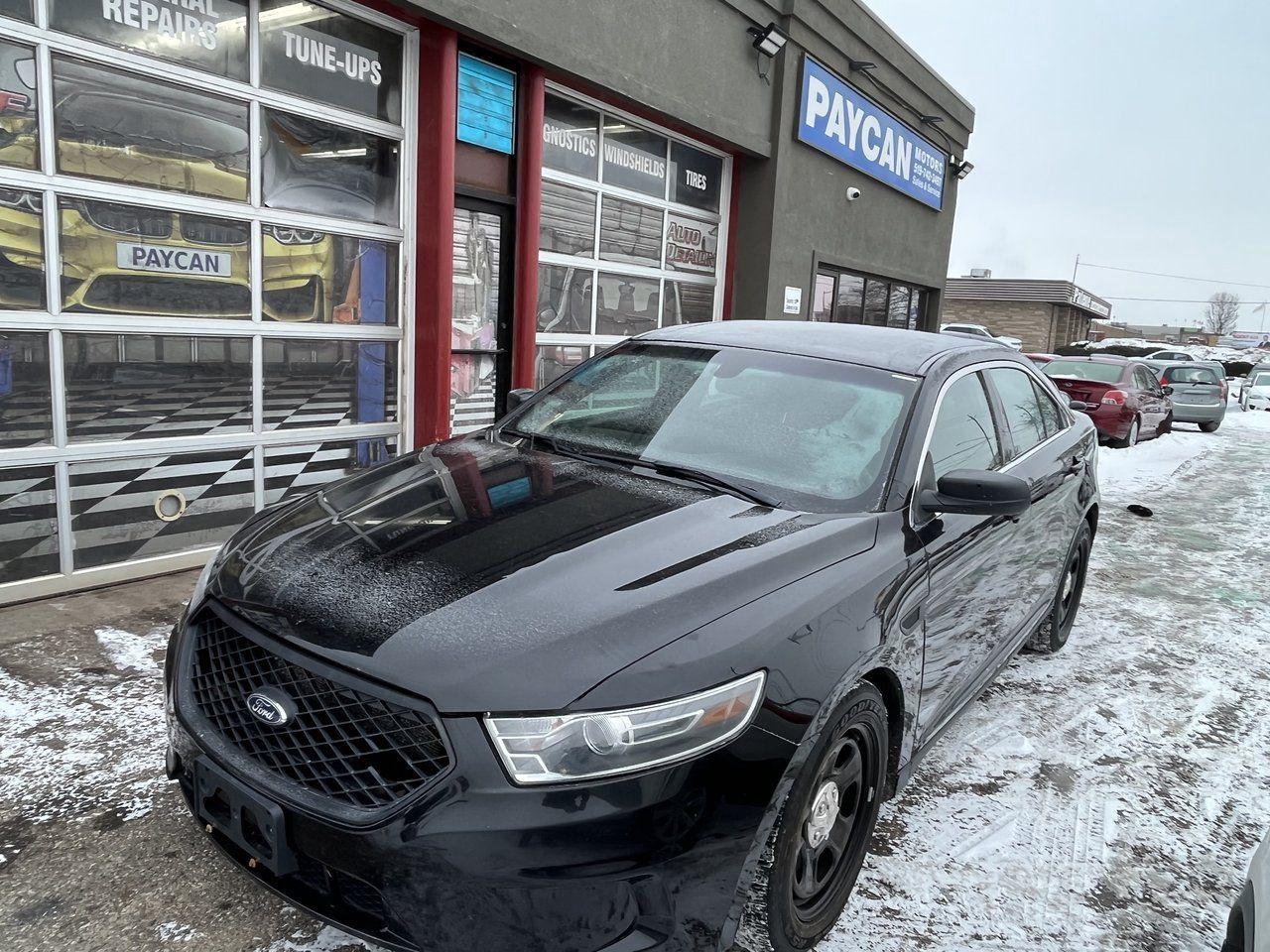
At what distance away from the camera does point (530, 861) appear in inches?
65.4

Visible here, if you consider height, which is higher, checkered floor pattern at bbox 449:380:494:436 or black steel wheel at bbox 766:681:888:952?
checkered floor pattern at bbox 449:380:494:436

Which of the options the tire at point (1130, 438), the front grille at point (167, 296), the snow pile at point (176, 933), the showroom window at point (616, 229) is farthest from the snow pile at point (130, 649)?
the tire at point (1130, 438)

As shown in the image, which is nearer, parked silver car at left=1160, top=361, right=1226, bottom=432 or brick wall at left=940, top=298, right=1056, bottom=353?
parked silver car at left=1160, top=361, right=1226, bottom=432

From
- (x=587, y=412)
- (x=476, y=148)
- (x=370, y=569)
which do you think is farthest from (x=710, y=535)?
(x=476, y=148)

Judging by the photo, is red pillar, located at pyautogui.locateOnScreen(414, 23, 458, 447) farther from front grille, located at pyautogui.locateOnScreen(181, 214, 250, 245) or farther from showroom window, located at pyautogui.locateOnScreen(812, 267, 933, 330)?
showroom window, located at pyautogui.locateOnScreen(812, 267, 933, 330)

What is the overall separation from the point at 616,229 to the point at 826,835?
6.98m

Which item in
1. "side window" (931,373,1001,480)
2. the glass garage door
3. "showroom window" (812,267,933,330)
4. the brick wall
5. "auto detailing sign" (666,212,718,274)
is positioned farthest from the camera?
the brick wall

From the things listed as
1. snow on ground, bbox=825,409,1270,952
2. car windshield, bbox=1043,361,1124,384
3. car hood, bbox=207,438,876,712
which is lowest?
snow on ground, bbox=825,409,1270,952

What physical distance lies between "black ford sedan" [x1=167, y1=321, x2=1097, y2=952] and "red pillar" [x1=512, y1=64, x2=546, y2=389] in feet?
13.4

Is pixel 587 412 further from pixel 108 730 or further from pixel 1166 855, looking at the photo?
pixel 1166 855

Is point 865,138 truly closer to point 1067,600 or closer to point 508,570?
point 1067,600

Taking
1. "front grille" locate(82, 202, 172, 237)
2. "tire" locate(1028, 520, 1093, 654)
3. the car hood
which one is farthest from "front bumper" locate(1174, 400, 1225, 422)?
"front grille" locate(82, 202, 172, 237)

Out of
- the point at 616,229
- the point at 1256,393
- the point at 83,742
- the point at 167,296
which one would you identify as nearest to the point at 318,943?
the point at 83,742

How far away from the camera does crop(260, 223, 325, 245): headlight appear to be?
17.7 feet
